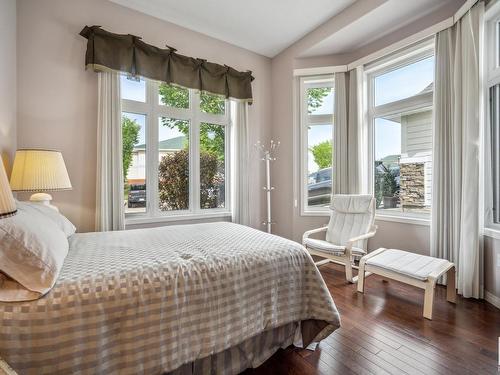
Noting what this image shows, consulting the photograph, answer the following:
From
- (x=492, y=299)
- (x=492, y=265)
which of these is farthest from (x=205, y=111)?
(x=492, y=299)

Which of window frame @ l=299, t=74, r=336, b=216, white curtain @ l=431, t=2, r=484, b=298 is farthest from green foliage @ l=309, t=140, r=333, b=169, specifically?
white curtain @ l=431, t=2, r=484, b=298

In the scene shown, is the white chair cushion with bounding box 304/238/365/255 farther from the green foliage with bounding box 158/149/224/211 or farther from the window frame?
the green foliage with bounding box 158/149/224/211

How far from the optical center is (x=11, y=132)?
2.15 meters

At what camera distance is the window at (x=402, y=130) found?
2.96m

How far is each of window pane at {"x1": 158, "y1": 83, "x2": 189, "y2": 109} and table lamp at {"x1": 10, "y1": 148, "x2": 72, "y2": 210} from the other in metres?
1.55

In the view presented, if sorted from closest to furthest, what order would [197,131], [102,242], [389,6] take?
1. [102,242]
2. [389,6]
3. [197,131]

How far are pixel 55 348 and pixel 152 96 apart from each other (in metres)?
2.84

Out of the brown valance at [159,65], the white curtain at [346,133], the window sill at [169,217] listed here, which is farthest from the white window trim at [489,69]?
the window sill at [169,217]

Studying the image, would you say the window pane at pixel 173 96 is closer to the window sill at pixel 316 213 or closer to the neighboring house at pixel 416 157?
the window sill at pixel 316 213

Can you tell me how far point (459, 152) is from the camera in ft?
7.95

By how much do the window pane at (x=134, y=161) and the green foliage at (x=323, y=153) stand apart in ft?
8.14

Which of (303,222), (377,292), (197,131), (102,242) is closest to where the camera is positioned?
(102,242)

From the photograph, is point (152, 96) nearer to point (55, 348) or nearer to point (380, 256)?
point (55, 348)

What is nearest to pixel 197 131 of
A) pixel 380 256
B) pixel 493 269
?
pixel 380 256
